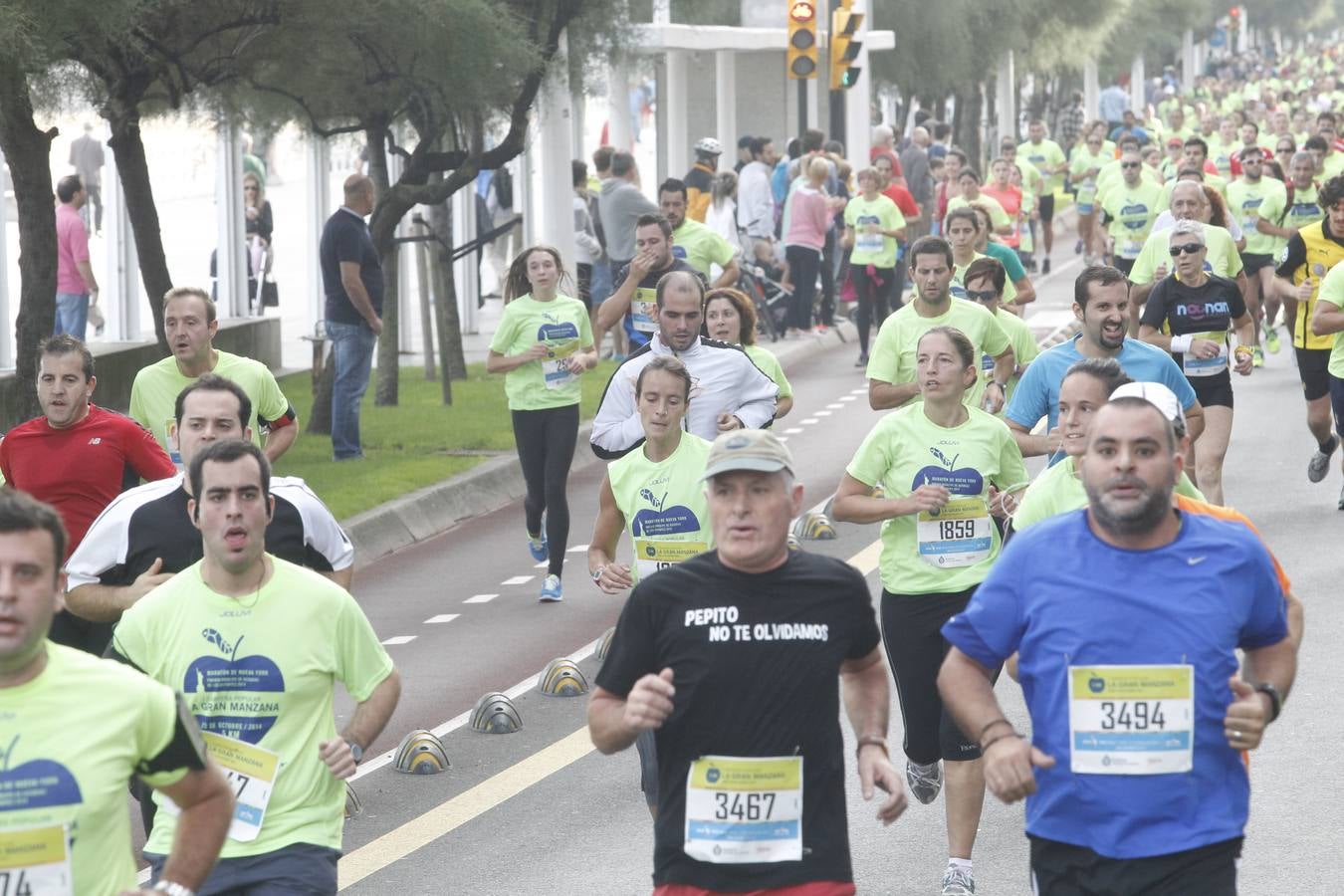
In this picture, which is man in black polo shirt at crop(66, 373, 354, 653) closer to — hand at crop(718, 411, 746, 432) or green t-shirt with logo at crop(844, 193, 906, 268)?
hand at crop(718, 411, 746, 432)

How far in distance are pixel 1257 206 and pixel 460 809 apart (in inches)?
564

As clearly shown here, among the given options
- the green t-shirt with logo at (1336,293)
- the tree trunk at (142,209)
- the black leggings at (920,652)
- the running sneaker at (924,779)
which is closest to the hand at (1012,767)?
the black leggings at (920,652)

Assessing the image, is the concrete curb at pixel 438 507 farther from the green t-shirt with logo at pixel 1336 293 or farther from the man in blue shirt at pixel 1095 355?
the man in blue shirt at pixel 1095 355

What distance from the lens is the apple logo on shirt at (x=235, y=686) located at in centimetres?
534

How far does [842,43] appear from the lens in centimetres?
2553

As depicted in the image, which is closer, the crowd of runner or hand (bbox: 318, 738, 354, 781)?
the crowd of runner

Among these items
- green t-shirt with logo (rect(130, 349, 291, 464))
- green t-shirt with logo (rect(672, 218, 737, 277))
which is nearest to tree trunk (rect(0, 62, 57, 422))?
green t-shirt with logo (rect(672, 218, 737, 277))

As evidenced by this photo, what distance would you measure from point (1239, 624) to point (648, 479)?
340cm

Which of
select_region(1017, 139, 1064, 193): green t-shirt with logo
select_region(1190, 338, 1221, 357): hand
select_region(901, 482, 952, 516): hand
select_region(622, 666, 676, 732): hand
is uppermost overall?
select_region(622, 666, 676, 732): hand

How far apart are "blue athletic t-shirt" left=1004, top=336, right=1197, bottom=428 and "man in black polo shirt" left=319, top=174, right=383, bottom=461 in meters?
8.15

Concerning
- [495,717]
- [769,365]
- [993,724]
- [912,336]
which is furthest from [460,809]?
[993,724]

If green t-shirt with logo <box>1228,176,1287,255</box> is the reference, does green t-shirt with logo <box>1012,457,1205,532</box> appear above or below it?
above

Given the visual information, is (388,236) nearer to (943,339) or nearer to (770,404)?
(770,404)

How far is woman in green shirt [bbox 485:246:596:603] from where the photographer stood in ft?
40.1
